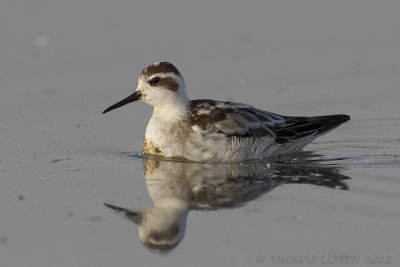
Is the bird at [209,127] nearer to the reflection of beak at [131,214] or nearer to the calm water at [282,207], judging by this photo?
the calm water at [282,207]

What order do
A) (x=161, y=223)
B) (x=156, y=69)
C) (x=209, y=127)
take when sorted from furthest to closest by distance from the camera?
(x=156, y=69), (x=209, y=127), (x=161, y=223)

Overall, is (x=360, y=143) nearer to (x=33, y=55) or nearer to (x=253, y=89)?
(x=253, y=89)

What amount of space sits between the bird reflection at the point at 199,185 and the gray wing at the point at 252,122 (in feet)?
1.80

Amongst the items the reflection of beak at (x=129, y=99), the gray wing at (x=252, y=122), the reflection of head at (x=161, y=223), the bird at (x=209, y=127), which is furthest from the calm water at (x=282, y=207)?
the reflection of beak at (x=129, y=99)

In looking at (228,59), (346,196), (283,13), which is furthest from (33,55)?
(346,196)

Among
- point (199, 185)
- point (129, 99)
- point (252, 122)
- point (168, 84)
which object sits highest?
point (168, 84)

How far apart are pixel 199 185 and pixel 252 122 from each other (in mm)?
2036

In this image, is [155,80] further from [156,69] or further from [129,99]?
[129,99]

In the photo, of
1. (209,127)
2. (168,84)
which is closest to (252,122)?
(209,127)

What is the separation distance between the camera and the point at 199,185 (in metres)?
10.4

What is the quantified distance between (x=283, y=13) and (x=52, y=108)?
6.16 m

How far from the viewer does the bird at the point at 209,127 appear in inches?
461

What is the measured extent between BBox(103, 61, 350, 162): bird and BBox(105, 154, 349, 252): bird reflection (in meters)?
0.23

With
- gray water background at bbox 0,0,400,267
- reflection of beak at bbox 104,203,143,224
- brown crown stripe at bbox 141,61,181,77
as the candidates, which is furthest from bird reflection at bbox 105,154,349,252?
brown crown stripe at bbox 141,61,181,77
